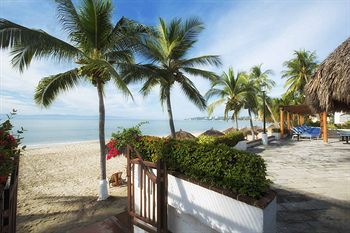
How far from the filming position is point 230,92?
17.2 metres

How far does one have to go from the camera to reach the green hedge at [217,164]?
128 inches

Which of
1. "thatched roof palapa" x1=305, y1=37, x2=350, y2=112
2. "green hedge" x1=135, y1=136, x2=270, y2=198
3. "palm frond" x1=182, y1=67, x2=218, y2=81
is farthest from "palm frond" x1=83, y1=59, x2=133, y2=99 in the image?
"palm frond" x1=182, y1=67, x2=218, y2=81

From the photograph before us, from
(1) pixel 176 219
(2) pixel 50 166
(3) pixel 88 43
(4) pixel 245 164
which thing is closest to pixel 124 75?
(3) pixel 88 43

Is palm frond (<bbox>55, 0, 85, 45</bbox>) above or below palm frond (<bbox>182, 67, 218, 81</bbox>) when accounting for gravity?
above

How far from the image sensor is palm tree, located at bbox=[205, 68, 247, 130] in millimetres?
16938

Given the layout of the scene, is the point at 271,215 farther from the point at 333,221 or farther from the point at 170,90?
the point at 170,90

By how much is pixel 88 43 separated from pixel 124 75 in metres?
1.93

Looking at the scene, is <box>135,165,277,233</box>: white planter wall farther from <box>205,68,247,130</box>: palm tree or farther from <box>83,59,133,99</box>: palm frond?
<box>205,68,247,130</box>: palm tree

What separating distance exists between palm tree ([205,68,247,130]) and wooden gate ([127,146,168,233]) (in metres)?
11.9

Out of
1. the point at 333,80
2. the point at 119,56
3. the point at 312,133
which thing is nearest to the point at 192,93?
the point at 119,56

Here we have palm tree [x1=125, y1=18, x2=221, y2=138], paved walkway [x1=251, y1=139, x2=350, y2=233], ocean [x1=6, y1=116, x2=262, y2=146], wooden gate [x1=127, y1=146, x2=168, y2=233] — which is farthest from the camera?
ocean [x1=6, y1=116, x2=262, y2=146]

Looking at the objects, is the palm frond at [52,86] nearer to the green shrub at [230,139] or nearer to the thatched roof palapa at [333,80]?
the green shrub at [230,139]

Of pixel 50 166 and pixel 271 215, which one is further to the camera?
pixel 50 166

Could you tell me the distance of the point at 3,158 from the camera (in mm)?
2562
